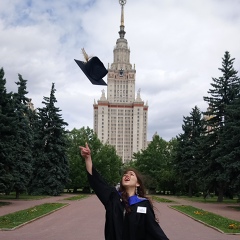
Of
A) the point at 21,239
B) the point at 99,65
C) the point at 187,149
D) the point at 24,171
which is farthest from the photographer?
the point at 187,149

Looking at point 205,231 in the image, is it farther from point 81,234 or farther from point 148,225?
point 148,225

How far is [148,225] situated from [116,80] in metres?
131

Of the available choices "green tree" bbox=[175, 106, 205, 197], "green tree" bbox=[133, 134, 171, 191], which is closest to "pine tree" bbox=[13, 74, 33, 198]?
"green tree" bbox=[175, 106, 205, 197]

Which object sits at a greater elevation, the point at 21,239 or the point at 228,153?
the point at 228,153

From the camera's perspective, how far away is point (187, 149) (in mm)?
45625

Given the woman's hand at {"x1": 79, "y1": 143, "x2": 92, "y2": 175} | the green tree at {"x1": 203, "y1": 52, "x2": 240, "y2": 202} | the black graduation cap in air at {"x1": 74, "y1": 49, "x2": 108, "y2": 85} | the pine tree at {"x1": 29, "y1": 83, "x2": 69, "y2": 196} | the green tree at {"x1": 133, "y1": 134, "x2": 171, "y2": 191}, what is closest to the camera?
the woman's hand at {"x1": 79, "y1": 143, "x2": 92, "y2": 175}

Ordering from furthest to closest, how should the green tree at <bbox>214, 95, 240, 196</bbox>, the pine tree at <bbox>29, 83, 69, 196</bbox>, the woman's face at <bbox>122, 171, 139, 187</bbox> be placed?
the pine tree at <bbox>29, 83, 69, 196</bbox>, the green tree at <bbox>214, 95, 240, 196</bbox>, the woman's face at <bbox>122, 171, 139, 187</bbox>

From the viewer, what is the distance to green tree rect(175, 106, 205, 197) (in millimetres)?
44250

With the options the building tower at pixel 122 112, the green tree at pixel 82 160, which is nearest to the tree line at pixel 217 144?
the green tree at pixel 82 160

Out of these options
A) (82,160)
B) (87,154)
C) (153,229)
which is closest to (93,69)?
(87,154)

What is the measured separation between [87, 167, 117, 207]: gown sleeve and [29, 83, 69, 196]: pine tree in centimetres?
3756

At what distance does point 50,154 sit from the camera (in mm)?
42219

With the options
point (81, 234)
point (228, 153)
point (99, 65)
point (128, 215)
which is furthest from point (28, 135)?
point (128, 215)

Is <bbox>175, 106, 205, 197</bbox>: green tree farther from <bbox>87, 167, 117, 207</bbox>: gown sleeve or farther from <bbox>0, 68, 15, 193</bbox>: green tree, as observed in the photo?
<bbox>87, 167, 117, 207</bbox>: gown sleeve
